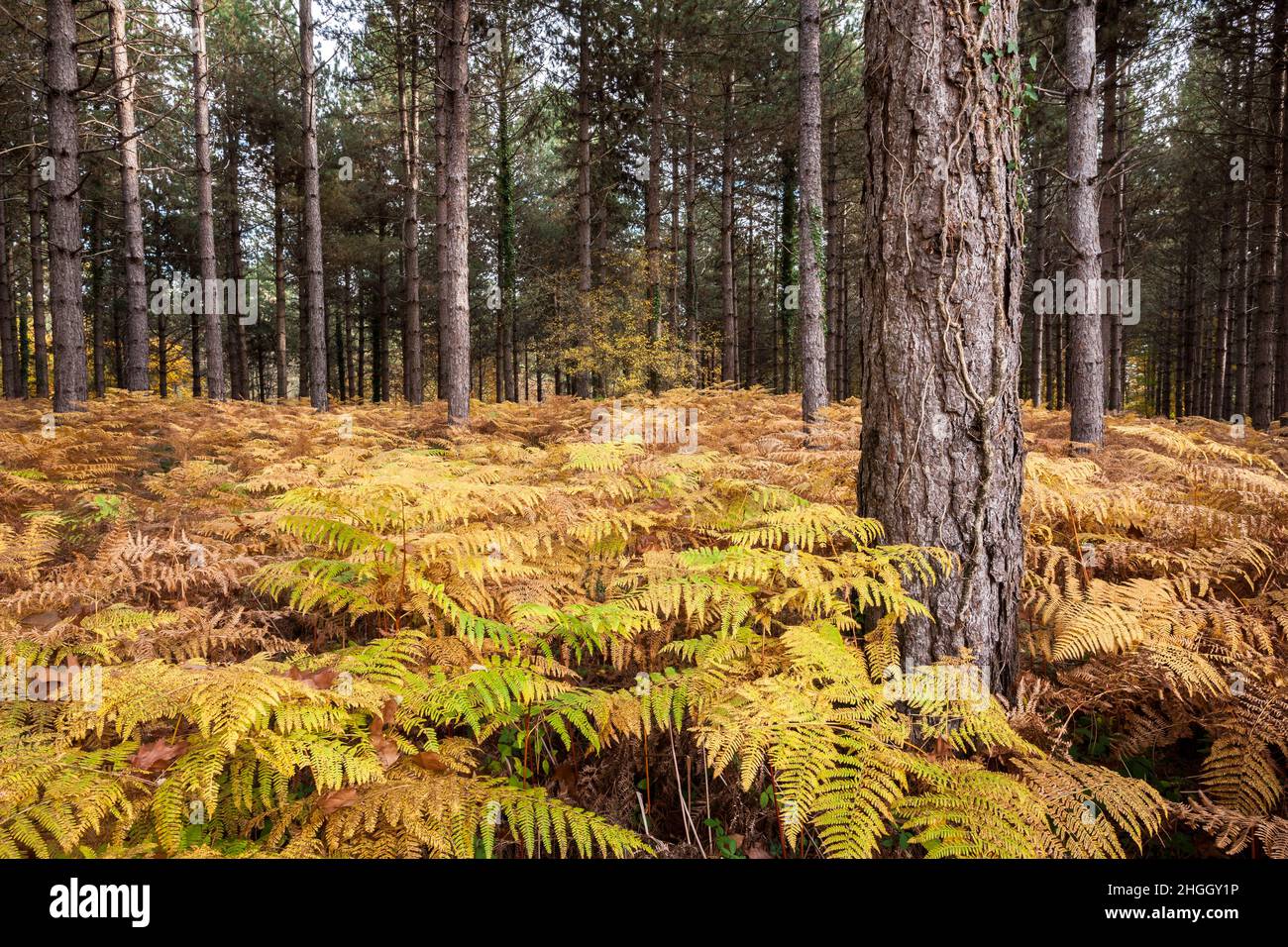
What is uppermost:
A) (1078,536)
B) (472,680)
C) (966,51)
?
(966,51)

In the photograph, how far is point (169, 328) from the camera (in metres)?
28.5

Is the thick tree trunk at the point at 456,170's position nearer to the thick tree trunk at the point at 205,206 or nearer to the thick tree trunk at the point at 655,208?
the thick tree trunk at the point at 205,206

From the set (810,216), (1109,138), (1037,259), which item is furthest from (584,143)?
(1037,259)

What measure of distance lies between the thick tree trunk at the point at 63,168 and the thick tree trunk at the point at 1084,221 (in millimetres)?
11478

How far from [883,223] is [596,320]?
13.3 meters

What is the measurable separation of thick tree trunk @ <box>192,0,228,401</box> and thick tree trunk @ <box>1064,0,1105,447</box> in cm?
1461

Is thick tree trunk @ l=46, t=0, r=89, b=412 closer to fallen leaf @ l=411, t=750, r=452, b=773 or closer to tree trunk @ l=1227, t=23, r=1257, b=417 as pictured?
fallen leaf @ l=411, t=750, r=452, b=773

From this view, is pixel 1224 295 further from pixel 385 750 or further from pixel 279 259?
pixel 279 259

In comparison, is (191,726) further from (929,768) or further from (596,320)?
(596,320)

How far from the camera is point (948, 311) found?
8.59ft

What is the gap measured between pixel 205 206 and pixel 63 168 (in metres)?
6.05

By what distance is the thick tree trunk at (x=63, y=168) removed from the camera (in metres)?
7.04
